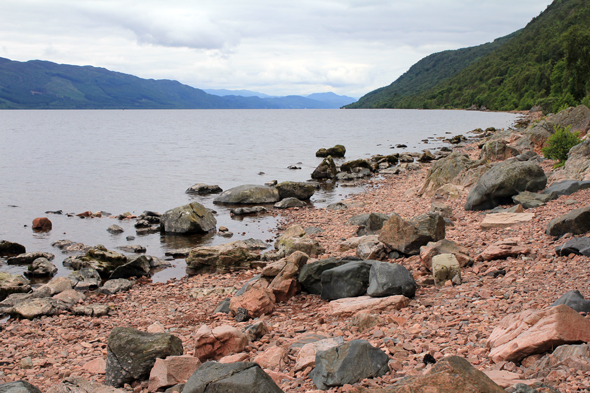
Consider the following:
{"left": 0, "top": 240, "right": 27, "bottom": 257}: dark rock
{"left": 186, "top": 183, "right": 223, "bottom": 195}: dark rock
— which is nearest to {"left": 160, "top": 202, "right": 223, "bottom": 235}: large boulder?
{"left": 0, "top": 240, "right": 27, "bottom": 257}: dark rock

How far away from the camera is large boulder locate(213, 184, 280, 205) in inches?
1064

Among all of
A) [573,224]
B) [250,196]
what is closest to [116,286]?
[573,224]

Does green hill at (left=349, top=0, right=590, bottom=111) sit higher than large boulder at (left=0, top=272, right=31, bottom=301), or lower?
higher

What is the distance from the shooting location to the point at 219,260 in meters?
14.8

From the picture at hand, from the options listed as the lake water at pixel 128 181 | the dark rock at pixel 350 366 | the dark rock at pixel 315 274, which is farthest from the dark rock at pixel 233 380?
the lake water at pixel 128 181

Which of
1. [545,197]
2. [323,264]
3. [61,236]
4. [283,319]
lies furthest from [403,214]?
[61,236]

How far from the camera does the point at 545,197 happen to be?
13.4 m

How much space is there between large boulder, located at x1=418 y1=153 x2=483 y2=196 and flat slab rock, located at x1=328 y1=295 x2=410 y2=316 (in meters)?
14.9

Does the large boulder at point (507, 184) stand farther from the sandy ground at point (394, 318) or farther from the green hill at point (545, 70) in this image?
the green hill at point (545, 70)

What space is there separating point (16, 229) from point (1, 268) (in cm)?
645

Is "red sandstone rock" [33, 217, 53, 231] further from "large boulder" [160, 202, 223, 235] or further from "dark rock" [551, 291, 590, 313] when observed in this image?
"dark rock" [551, 291, 590, 313]

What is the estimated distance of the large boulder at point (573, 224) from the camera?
30.0ft

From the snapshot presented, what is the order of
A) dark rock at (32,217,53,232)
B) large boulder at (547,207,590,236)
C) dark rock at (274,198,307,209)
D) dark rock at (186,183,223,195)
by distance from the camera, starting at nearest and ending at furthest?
large boulder at (547,207,590,236) < dark rock at (32,217,53,232) < dark rock at (274,198,307,209) < dark rock at (186,183,223,195)

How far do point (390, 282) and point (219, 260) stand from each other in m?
7.74
